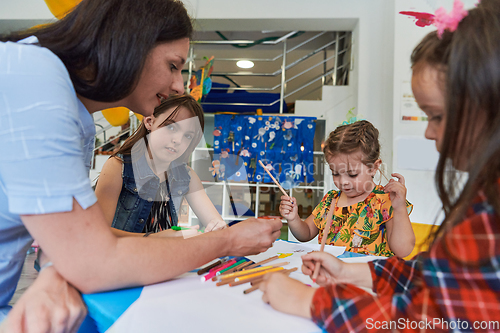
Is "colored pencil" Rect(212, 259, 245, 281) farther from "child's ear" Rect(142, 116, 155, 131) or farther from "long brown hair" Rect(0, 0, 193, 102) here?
"child's ear" Rect(142, 116, 155, 131)

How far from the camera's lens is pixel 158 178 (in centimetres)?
83

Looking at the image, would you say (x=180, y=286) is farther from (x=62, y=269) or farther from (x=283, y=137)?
(x=283, y=137)

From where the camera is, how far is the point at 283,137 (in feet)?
10.7

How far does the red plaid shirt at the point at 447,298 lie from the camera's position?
0.31 m

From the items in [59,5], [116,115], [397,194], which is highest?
[59,5]

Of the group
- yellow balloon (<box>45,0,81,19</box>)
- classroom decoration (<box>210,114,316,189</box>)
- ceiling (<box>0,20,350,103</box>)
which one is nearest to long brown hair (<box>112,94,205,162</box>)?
yellow balloon (<box>45,0,81,19</box>)

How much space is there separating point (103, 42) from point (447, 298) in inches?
24.1

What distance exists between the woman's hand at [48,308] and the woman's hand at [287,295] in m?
0.26

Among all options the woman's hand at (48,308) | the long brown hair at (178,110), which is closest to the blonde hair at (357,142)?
the long brown hair at (178,110)

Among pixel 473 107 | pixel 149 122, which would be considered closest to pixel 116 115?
pixel 149 122

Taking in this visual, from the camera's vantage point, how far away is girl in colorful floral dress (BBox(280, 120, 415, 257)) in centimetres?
A: 112

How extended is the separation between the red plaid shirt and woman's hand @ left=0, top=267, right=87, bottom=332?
330 mm

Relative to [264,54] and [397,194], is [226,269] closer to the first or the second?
[397,194]

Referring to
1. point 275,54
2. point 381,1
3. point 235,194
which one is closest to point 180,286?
point 235,194
